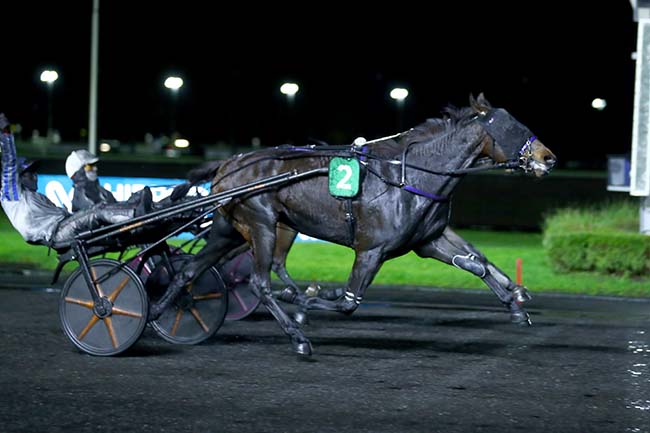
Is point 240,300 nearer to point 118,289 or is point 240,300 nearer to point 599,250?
point 118,289

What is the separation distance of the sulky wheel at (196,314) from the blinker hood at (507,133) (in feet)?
8.05

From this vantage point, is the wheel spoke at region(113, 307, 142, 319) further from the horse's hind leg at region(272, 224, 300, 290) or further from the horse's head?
the horse's head

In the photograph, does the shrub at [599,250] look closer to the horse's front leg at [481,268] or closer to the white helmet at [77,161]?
the horse's front leg at [481,268]

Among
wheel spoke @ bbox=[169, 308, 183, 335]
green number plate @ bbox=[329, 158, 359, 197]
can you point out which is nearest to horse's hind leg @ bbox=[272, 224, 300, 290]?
wheel spoke @ bbox=[169, 308, 183, 335]

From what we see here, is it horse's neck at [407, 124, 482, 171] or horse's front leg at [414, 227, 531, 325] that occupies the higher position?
horse's neck at [407, 124, 482, 171]

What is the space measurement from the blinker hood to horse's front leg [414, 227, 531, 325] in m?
0.93

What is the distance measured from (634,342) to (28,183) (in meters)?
5.11

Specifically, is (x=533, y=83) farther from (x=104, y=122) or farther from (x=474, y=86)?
(x=104, y=122)

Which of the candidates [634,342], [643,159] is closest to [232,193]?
[634,342]

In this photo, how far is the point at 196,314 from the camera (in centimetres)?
901

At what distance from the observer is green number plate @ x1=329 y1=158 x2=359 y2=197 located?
8.32 m

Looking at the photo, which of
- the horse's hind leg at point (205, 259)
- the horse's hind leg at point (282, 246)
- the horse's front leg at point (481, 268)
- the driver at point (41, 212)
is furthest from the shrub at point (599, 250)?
the driver at point (41, 212)

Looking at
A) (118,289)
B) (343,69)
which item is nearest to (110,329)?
(118,289)

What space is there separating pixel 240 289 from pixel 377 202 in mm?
2375
